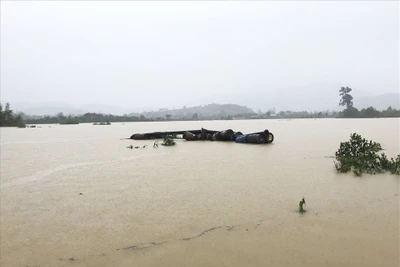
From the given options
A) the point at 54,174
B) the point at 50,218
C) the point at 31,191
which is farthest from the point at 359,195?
the point at 54,174

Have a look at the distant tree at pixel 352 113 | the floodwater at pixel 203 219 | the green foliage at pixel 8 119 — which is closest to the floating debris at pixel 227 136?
the floodwater at pixel 203 219

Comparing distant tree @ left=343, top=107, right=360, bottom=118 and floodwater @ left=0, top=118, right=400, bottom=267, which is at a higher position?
distant tree @ left=343, top=107, right=360, bottom=118

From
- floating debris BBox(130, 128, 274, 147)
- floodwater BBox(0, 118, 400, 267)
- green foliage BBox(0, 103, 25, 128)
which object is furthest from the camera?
green foliage BBox(0, 103, 25, 128)

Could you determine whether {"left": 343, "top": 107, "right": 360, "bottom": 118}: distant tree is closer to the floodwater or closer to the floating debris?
the floating debris

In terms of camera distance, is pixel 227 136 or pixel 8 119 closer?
pixel 227 136

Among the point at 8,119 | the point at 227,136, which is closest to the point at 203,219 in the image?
the point at 227,136

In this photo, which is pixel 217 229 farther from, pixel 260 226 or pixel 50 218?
pixel 50 218

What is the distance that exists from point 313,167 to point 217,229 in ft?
17.1

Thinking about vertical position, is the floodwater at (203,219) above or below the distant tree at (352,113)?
below

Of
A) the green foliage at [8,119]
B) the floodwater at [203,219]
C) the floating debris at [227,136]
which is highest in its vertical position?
the green foliage at [8,119]

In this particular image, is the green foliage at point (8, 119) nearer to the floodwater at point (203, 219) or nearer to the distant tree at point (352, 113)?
the floodwater at point (203, 219)

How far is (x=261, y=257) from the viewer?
3.27 meters

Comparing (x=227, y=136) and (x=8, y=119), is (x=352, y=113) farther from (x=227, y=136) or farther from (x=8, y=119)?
(x=8, y=119)

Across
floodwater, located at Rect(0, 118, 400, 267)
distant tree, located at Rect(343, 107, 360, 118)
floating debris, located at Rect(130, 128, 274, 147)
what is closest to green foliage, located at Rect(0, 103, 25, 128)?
floating debris, located at Rect(130, 128, 274, 147)
